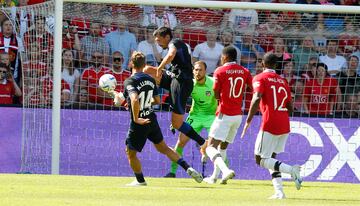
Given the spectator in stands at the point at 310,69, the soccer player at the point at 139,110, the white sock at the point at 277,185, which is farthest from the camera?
the spectator in stands at the point at 310,69

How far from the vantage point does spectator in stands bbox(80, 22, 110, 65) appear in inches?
808

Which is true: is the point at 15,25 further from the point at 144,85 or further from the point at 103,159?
the point at 144,85

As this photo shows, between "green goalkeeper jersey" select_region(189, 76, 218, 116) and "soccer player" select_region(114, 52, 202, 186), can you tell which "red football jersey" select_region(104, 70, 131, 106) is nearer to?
"green goalkeeper jersey" select_region(189, 76, 218, 116)

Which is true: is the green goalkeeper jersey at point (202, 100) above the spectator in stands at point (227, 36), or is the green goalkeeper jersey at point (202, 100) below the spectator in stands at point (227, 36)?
below

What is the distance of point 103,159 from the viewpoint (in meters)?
20.0

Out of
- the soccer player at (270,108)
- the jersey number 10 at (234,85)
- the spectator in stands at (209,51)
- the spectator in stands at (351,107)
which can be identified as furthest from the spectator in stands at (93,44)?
the soccer player at (270,108)

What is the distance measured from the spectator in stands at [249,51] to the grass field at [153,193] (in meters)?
3.90

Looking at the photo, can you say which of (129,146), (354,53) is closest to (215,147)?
(129,146)

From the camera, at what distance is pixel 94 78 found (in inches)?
803

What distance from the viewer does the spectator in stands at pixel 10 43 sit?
2053 cm

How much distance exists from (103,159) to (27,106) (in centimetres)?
171

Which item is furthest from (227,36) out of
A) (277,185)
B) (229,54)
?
(277,185)

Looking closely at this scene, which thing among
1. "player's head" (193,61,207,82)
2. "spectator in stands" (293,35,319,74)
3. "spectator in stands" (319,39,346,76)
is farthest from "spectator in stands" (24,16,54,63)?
"spectator in stands" (319,39,346,76)

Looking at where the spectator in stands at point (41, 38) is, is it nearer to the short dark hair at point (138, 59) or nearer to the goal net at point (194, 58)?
the goal net at point (194, 58)
